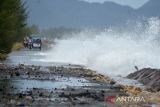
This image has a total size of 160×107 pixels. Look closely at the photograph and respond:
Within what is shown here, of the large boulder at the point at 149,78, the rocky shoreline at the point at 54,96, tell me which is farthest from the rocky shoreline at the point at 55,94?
the large boulder at the point at 149,78

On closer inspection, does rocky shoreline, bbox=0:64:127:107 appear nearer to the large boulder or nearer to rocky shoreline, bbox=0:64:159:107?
rocky shoreline, bbox=0:64:159:107

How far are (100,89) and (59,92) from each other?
3.25 m

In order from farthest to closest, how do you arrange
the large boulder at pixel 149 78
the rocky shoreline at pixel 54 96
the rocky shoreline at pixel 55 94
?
1. the large boulder at pixel 149 78
2. the rocky shoreline at pixel 55 94
3. the rocky shoreline at pixel 54 96

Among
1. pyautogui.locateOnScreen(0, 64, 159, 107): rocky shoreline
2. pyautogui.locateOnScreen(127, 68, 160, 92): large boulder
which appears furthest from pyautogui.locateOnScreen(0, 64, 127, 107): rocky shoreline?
pyautogui.locateOnScreen(127, 68, 160, 92): large boulder

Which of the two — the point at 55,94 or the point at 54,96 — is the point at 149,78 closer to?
the point at 55,94

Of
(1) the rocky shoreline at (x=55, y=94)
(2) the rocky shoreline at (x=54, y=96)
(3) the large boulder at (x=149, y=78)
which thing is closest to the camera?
(2) the rocky shoreline at (x=54, y=96)

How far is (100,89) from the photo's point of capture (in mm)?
28438

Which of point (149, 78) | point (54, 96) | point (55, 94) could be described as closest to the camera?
point (54, 96)

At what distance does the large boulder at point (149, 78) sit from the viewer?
1230 inches

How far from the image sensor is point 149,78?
36312 mm

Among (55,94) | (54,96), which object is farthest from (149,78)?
(54,96)

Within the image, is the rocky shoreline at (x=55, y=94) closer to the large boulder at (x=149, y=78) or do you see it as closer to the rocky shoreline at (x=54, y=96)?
the rocky shoreline at (x=54, y=96)

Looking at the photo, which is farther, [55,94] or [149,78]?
[149,78]

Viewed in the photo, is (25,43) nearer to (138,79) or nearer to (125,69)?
(125,69)
